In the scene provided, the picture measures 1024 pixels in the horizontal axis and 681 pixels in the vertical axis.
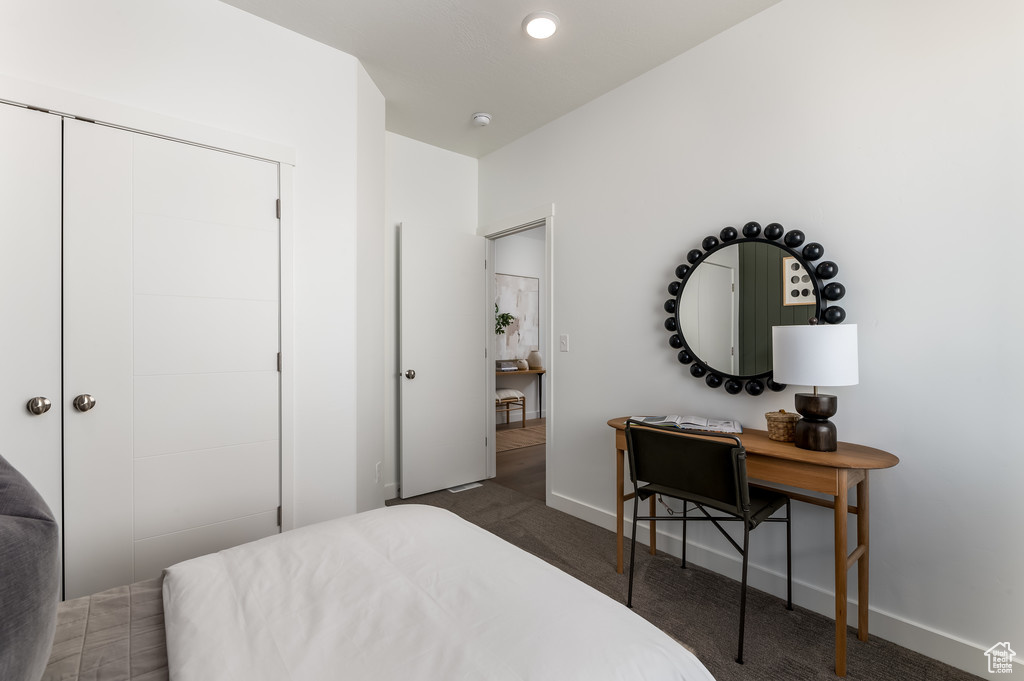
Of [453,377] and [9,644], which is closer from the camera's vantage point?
[9,644]

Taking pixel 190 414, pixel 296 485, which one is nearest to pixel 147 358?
pixel 190 414

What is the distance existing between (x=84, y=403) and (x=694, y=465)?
243 cm

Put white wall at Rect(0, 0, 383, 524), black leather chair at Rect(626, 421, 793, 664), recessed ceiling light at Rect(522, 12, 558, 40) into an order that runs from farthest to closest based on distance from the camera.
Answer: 1. recessed ceiling light at Rect(522, 12, 558, 40)
2. white wall at Rect(0, 0, 383, 524)
3. black leather chair at Rect(626, 421, 793, 664)

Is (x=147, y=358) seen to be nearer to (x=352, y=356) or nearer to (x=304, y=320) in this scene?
(x=304, y=320)

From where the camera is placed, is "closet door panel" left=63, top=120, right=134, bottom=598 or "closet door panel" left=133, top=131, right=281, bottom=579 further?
"closet door panel" left=133, top=131, right=281, bottom=579

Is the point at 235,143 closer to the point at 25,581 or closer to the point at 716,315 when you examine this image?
the point at 25,581

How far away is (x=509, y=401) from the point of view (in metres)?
5.88

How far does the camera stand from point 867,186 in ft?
6.38

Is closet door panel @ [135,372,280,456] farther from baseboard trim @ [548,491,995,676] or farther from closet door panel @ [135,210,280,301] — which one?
baseboard trim @ [548,491,995,676]

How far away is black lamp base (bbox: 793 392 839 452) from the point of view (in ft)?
5.91

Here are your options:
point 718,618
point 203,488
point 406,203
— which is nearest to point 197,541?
point 203,488

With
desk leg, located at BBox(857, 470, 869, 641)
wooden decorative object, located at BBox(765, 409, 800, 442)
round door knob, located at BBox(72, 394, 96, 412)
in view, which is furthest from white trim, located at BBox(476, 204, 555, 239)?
round door knob, located at BBox(72, 394, 96, 412)

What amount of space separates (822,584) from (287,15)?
3595 mm

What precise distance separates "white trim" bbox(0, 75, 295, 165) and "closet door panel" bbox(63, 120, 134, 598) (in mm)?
52
